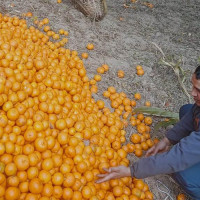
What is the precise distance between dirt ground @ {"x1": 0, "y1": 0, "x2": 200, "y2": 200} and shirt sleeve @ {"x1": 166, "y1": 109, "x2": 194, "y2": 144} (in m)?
0.44

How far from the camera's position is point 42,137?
2.24 m

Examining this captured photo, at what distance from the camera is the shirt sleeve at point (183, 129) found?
2.83 metres

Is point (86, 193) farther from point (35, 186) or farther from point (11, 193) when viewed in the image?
Answer: point (11, 193)

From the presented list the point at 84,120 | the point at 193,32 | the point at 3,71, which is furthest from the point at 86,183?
the point at 193,32

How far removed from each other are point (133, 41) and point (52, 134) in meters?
2.84

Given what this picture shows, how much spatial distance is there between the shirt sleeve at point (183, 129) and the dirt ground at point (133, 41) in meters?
0.44

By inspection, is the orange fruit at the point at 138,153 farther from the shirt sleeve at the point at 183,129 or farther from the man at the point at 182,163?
the man at the point at 182,163

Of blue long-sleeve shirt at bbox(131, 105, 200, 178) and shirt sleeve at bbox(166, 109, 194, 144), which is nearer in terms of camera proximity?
blue long-sleeve shirt at bbox(131, 105, 200, 178)

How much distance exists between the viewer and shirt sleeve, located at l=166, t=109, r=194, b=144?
283cm

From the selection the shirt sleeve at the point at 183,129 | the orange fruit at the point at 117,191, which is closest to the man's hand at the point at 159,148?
the shirt sleeve at the point at 183,129

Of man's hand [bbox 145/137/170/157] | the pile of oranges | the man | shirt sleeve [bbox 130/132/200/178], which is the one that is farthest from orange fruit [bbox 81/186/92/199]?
man's hand [bbox 145/137/170/157]

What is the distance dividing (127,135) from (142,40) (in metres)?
2.16

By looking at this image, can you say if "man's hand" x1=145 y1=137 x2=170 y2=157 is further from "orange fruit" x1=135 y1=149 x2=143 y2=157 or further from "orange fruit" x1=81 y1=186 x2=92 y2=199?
"orange fruit" x1=81 y1=186 x2=92 y2=199

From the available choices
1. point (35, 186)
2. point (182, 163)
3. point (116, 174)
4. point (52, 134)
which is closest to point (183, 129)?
point (182, 163)
